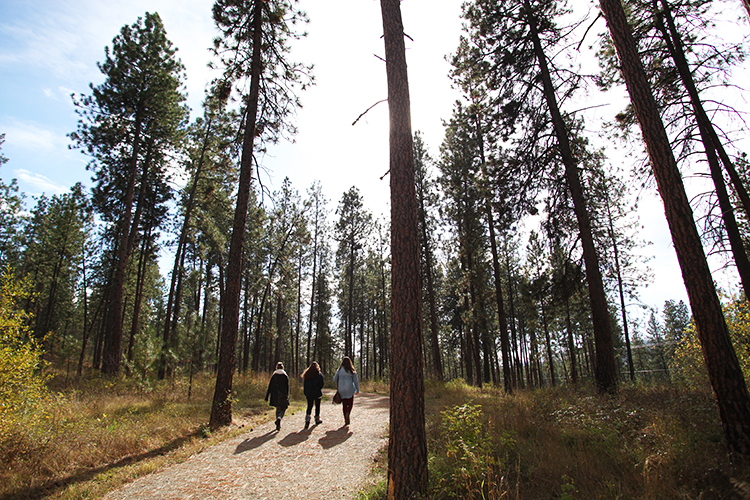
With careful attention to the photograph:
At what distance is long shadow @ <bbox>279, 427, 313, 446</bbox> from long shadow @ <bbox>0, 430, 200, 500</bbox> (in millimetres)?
2333

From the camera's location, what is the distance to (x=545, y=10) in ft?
36.0

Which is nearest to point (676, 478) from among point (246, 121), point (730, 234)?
point (730, 234)

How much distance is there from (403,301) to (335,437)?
569 cm

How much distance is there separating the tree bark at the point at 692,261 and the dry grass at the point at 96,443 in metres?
9.06

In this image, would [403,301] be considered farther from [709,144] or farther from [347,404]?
[709,144]

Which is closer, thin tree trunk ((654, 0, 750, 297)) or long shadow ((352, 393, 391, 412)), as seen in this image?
thin tree trunk ((654, 0, 750, 297))

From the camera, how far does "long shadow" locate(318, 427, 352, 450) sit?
7.59m

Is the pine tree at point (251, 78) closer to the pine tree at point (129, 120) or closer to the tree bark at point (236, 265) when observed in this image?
the tree bark at point (236, 265)

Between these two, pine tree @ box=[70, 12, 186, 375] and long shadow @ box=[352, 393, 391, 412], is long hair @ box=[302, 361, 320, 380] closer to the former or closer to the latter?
long shadow @ box=[352, 393, 391, 412]

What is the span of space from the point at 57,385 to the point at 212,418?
1123cm

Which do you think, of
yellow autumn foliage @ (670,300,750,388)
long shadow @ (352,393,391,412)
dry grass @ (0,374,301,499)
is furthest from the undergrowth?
long shadow @ (352,393,391,412)

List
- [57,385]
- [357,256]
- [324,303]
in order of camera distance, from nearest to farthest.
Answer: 1. [57,385]
2. [357,256]
3. [324,303]

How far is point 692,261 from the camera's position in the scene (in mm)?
4668

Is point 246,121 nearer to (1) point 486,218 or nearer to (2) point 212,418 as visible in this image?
(2) point 212,418
